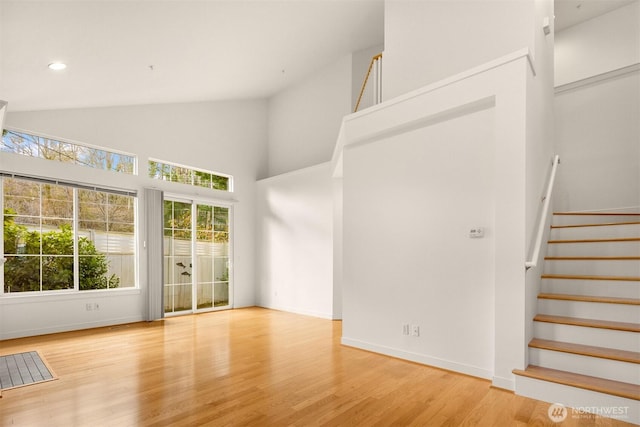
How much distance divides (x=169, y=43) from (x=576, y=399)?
564 centimetres

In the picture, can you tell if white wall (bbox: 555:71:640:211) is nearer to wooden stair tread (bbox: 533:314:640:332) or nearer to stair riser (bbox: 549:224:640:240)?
stair riser (bbox: 549:224:640:240)

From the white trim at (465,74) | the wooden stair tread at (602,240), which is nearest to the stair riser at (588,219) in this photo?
the wooden stair tread at (602,240)

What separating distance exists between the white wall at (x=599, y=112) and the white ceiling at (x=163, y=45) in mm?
3478

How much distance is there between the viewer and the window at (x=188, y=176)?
6.94 meters

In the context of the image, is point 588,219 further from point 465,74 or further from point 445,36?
point 445,36

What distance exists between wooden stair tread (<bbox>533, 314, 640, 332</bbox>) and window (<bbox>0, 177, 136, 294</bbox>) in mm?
6344

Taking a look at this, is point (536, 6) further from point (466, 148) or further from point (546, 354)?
point (546, 354)

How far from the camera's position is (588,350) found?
3053mm

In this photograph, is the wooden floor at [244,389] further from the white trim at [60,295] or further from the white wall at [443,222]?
the white trim at [60,295]

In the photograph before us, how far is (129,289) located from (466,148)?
233 inches

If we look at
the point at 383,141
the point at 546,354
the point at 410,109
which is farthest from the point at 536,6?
the point at 546,354

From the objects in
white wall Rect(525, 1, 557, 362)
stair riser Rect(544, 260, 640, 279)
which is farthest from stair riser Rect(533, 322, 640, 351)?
stair riser Rect(544, 260, 640, 279)

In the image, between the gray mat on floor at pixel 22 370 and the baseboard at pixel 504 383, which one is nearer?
the baseboard at pixel 504 383

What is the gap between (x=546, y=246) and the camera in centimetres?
429
